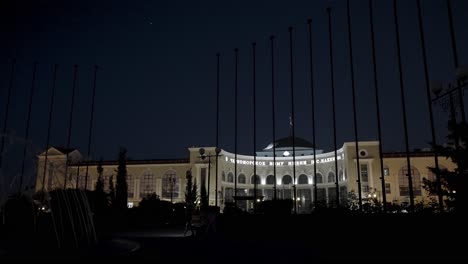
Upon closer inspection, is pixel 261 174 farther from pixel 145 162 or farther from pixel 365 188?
pixel 145 162

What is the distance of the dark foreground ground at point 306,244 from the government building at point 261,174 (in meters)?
40.4

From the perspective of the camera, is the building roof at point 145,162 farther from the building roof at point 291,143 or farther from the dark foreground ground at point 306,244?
the dark foreground ground at point 306,244

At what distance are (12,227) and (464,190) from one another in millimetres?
22128

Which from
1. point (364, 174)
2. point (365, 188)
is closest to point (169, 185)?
point (365, 188)

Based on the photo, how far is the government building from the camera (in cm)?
5966

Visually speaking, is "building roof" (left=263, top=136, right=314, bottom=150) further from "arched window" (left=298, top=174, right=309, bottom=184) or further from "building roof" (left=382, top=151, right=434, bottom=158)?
"building roof" (left=382, top=151, right=434, bottom=158)

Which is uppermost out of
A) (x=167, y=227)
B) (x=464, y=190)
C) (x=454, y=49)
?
(x=454, y=49)

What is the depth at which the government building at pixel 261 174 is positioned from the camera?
5966 centimetres

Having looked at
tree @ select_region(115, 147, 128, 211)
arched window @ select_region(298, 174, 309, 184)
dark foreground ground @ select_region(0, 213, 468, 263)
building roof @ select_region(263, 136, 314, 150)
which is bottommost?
dark foreground ground @ select_region(0, 213, 468, 263)

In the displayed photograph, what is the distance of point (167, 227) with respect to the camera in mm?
25672

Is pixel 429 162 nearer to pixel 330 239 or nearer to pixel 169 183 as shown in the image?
pixel 169 183

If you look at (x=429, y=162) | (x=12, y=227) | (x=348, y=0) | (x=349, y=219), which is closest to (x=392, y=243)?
(x=349, y=219)

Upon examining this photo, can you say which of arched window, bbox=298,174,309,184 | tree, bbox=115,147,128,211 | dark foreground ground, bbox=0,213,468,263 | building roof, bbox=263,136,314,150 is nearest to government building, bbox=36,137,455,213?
arched window, bbox=298,174,309,184

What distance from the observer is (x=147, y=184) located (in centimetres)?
→ 6744
